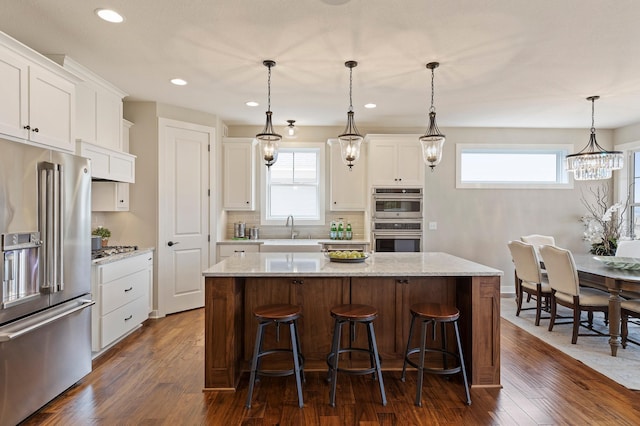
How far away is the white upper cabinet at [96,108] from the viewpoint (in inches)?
131

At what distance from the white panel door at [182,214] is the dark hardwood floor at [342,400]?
140 cm

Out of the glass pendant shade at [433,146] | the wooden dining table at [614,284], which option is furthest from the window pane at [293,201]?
the wooden dining table at [614,284]

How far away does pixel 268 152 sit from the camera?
124 inches

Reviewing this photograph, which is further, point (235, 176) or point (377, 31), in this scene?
point (235, 176)

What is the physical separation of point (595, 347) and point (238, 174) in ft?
15.4

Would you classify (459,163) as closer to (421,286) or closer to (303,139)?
(303,139)

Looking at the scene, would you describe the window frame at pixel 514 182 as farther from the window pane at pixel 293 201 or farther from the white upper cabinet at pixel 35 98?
the white upper cabinet at pixel 35 98

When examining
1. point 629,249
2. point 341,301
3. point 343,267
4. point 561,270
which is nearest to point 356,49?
point 343,267

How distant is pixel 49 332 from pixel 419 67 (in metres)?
3.65

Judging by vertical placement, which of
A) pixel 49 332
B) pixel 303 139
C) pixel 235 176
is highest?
pixel 303 139

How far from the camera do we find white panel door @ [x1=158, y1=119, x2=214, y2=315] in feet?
14.5

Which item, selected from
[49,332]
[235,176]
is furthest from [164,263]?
[49,332]

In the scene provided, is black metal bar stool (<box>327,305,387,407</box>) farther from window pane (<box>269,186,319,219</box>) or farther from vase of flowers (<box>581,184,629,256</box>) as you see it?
vase of flowers (<box>581,184,629,256</box>)

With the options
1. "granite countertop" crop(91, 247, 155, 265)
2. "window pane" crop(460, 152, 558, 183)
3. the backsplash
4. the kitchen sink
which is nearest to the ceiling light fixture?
the backsplash
